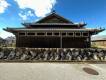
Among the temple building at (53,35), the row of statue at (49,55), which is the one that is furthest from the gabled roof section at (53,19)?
the row of statue at (49,55)

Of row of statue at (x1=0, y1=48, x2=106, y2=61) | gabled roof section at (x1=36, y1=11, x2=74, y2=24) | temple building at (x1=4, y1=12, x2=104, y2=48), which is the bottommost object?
row of statue at (x1=0, y1=48, x2=106, y2=61)

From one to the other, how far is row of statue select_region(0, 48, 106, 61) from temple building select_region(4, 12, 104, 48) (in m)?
3.55

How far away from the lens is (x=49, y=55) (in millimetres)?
10883

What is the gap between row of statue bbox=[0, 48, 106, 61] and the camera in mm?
10750

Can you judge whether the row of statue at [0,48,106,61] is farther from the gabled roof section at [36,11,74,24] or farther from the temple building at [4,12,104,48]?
the gabled roof section at [36,11,74,24]

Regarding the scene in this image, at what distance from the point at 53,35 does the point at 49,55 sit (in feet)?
15.9

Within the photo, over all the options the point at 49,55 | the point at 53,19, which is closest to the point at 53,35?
the point at 53,19

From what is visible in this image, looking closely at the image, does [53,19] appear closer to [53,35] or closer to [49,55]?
[53,35]

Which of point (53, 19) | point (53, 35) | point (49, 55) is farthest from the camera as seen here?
point (53, 19)

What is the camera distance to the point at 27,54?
1090 cm

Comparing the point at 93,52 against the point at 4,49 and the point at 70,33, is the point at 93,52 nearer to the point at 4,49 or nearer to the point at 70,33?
the point at 70,33

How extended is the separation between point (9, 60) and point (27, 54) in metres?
1.46

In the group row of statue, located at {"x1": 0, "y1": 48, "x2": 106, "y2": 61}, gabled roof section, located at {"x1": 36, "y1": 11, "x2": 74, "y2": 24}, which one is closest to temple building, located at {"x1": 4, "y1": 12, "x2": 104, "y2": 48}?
gabled roof section, located at {"x1": 36, "y1": 11, "x2": 74, "y2": 24}

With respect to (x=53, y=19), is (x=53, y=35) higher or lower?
lower
